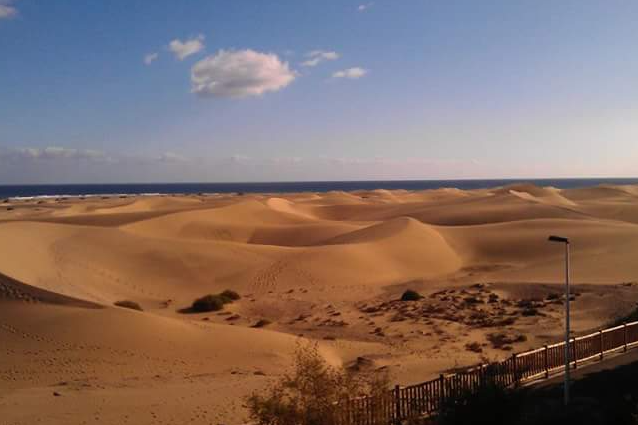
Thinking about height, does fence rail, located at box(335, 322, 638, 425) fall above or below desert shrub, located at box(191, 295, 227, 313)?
above

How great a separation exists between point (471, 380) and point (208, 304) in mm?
17657

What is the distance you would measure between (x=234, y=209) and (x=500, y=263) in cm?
3748

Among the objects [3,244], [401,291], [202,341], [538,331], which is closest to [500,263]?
[401,291]

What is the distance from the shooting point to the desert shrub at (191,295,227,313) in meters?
28.4

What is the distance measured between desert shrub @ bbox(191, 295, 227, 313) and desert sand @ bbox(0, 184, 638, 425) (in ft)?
2.23

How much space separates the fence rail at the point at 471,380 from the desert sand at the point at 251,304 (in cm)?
263

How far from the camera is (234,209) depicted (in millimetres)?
70688

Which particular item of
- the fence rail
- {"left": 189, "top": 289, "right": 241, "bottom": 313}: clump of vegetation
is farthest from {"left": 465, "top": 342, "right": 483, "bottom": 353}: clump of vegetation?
{"left": 189, "top": 289, "right": 241, "bottom": 313}: clump of vegetation

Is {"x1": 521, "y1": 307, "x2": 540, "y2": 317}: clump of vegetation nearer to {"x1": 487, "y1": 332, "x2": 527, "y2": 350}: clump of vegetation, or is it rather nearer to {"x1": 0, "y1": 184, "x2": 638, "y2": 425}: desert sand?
{"x1": 0, "y1": 184, "x2": 638, "y2": 425}: desert sand

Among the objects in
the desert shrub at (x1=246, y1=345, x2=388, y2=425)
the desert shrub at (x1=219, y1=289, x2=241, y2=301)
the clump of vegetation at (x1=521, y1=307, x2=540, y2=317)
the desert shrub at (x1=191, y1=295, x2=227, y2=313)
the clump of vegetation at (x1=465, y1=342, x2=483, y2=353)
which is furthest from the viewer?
the desert shrub at (x1=219, y1=289, x2=241, y2=301)

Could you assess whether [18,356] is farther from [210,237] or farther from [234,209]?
[234,209]

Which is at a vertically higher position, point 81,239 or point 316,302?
point 81,239

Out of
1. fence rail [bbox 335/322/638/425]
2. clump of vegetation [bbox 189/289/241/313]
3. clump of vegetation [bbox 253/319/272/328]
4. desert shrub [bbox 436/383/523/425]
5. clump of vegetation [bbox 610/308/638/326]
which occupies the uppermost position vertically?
desert shrub [bbox 436/383/523/425]

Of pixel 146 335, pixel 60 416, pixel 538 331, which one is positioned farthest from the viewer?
pixel 538 331
